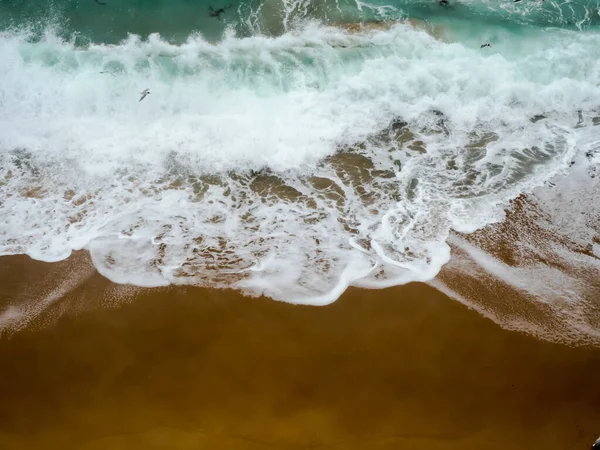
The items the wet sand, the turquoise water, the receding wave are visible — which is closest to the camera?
the wet sand

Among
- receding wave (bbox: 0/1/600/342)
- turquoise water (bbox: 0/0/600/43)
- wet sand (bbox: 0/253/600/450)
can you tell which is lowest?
wet sand (bbox: 0/253/600/450)

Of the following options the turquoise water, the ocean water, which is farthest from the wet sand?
the turquoise water

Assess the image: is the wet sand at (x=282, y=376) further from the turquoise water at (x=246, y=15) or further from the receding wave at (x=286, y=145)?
the turquoise water at (x=246, y=15)

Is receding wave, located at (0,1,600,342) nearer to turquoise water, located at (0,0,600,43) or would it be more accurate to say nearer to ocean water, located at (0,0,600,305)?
ocean water, located at (0,0,600,305)

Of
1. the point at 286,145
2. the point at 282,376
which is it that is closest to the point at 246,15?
the point at 286,145

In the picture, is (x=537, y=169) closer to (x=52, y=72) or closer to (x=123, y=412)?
(x=123, y=412)

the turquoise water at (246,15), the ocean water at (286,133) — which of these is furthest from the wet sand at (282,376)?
the turquoise water at (246,15)

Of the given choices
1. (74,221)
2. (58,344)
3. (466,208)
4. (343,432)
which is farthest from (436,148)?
(58,344)
